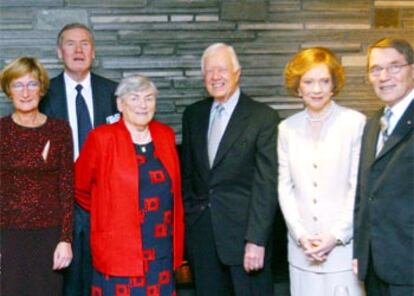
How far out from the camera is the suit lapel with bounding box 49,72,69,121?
332 cm

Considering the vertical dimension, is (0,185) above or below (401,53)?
below

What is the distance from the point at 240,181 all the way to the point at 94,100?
0.84 meters

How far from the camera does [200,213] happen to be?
322 centimetres

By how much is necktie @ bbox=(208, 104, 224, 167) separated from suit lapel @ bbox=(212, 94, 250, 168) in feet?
0.17

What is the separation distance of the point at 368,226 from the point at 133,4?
6.64ft

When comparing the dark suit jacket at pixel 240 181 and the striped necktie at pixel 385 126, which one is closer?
the striped necktie at pixel 385 126

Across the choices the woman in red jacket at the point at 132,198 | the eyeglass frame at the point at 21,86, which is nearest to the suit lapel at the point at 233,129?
the woman in red jacket at the point at 132,198

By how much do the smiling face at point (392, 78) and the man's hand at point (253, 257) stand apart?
907mm

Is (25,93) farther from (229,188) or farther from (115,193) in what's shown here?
(229,188)

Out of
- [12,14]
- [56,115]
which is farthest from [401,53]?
[12,14]

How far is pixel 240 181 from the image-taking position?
3.17 meters

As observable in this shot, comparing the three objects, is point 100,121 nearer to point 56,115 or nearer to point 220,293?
point 56,115

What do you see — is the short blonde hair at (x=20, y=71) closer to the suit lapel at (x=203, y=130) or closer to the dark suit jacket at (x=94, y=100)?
the dark suit jacket at (x=94, y=100)

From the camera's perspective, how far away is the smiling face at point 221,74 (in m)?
3.19
